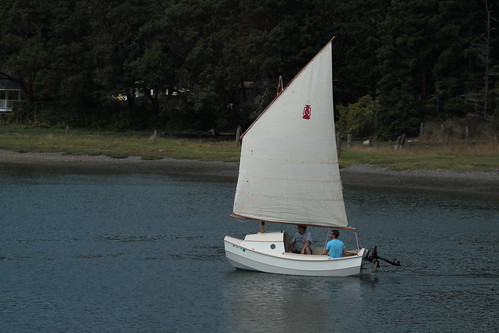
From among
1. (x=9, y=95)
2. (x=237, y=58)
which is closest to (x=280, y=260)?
(x=237, y=58)

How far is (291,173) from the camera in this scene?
111 feet

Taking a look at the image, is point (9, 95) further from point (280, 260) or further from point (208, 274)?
point (280, 260)

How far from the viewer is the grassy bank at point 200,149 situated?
6438cm

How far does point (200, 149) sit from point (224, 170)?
9480 millimetres

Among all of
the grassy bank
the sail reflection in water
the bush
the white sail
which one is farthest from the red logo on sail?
the bush

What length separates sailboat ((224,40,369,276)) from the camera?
32812mm

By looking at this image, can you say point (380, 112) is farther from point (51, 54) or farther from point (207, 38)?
point (51, 54)

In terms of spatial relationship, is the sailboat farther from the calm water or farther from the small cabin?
the small cabin

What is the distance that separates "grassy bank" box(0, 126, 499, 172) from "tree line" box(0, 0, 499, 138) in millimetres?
5941

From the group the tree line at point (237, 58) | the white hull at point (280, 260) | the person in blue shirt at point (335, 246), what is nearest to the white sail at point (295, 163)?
the white hull at point (280, 260)

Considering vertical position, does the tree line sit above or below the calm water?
above

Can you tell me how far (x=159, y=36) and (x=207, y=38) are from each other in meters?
6.09

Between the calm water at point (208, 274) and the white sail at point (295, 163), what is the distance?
2639mm

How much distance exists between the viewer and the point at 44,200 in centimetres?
5312
